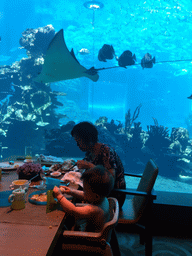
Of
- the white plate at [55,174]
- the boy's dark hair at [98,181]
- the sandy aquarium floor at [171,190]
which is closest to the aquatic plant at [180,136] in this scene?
the sandy aquarium floor at [171,190]

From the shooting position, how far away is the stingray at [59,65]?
5.42 metres

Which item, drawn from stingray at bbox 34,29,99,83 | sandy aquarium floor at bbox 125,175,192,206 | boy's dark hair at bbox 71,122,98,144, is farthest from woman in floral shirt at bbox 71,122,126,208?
stingray at bbox 34,29,99,83

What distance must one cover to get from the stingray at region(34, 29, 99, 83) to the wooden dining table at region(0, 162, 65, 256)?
15.6 ft

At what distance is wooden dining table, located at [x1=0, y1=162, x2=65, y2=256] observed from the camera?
2.23ft

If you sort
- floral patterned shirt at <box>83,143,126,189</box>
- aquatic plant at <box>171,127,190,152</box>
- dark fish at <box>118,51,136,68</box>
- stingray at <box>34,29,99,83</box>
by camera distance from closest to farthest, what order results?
floral patterned shirt at <box>83,143,126,189</box>, dark fish at <box>118,51,136,68</box>, stingray at <box>34,29,99,83</box>, aquatic plant at <box>171,127,190,152</box>

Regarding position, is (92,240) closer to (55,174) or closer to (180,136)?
(55,174)

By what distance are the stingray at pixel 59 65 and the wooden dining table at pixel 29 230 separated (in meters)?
4.76

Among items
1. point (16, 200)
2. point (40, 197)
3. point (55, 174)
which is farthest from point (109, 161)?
point (16, 200)

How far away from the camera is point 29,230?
2.68 ft

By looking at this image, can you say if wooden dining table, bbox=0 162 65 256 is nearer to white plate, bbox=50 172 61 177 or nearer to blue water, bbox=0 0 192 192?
white plate, bbox=50 172 61 177

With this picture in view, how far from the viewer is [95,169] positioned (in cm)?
114

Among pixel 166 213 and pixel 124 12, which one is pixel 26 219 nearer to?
pixel 166 213

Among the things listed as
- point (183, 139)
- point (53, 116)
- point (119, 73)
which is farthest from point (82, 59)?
point (183, 139)

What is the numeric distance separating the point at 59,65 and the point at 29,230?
5.90 m
